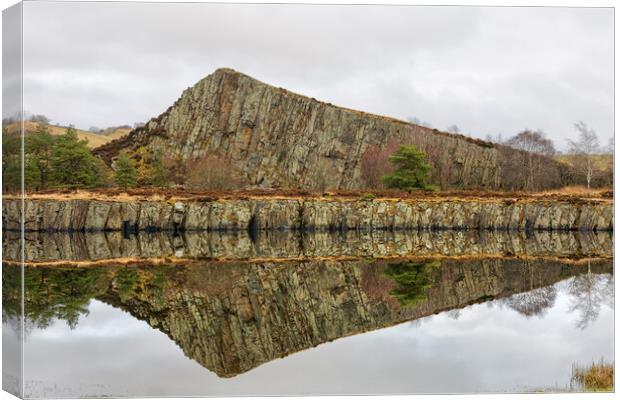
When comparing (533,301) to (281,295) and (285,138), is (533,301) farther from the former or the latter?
(285,138)

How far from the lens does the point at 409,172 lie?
57250 mm

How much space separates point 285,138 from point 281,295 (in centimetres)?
6069

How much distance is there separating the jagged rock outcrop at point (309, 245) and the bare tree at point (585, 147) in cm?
389

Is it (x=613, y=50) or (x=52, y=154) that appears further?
(x=52, y=154)

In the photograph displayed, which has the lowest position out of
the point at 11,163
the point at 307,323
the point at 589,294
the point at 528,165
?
the point at 307,323

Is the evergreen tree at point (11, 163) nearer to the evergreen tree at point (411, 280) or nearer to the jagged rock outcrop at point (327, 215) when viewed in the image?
the evergreen tree at point (411, 280)

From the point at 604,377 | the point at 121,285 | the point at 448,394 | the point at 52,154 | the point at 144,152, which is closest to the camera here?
the point at 448,394

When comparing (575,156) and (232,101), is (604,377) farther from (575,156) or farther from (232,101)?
(232,101)

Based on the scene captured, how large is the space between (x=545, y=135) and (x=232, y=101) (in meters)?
32.2

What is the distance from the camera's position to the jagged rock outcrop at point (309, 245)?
28.9 m

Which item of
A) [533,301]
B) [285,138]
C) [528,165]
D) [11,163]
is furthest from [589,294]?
[285,138]

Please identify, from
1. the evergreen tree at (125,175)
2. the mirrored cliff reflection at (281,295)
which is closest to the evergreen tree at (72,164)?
the evergreen tree at (125,175)

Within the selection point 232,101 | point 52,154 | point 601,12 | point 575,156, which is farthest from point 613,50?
point 232,101

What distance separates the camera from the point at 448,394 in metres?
11.1
